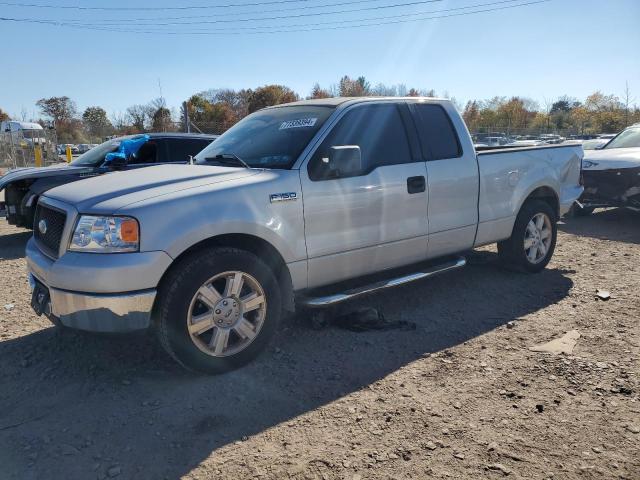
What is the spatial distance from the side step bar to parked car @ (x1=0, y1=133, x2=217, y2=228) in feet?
13.3

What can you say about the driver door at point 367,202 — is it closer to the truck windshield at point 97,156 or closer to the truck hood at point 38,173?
the truck hood at point 38,173

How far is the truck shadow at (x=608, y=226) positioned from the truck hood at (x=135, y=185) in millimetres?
6664

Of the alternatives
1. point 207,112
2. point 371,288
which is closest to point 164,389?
point 371,288

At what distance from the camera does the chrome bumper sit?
3.01m

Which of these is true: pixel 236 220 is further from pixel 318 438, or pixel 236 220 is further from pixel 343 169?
pixel 318 438

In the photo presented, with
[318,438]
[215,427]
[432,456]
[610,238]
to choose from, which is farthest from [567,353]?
[610,238]

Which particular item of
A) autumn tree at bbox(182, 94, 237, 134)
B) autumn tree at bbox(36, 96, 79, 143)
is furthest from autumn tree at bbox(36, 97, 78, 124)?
autumn tree at bbox(182, 94, 237, 134)

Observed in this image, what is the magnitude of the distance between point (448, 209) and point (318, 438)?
104 inches

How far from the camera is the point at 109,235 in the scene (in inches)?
120

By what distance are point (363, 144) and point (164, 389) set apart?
2416mm

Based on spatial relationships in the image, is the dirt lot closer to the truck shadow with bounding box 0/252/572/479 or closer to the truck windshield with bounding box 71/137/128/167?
the truck shadow with bounding box 0/252/572/479

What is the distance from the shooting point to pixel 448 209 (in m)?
4.66

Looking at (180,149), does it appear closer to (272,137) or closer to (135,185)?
(272,137)

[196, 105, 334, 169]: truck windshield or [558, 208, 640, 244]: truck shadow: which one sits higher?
[196, 105, 334, 169]: truck windshield
